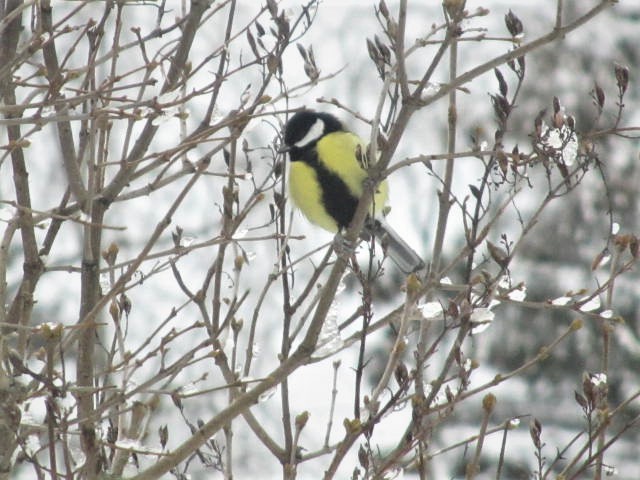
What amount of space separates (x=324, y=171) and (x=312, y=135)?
0.64 ft

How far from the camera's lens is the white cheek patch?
415 cm

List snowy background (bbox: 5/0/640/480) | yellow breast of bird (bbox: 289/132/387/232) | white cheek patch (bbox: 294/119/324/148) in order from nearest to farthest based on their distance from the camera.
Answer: yellow breast of bird (bbox: 289/132/387/232) → white cheek patch (bbox: 294/119/324/148) → snowy background (bbox: 5/0/640/480)

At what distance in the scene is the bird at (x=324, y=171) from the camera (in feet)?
13.3

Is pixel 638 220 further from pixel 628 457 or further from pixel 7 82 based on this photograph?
pixel 7 82

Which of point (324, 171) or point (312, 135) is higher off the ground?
point (312, 135)

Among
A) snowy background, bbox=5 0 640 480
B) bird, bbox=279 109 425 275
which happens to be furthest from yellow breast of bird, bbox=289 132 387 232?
snowy background, bbox=5 0 640 480

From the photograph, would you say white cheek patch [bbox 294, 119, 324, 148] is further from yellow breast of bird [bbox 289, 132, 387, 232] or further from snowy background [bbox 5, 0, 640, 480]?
snowy background [bbox 5, 0, 640, 480]

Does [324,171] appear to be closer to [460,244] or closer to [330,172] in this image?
[330,172]

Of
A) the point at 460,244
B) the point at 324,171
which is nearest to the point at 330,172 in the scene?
the point at 324,171

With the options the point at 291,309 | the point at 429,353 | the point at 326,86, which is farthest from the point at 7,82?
the point at 326,86

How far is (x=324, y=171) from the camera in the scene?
4074 mm

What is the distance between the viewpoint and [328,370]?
44.1ft

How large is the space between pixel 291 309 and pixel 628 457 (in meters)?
7.23

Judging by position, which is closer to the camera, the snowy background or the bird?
the bird
